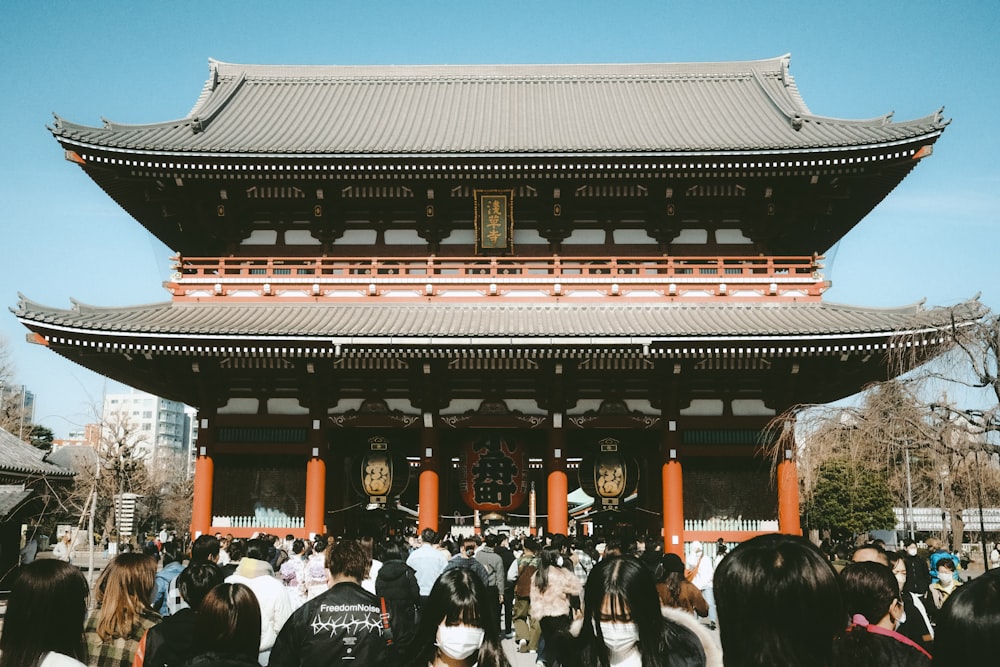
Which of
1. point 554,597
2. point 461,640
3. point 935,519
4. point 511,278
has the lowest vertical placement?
point 935,519

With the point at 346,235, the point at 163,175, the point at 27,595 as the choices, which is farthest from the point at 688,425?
the point at 27,595

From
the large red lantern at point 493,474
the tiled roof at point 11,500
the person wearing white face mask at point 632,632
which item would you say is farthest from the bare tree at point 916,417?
the tiled roof at point 11,500

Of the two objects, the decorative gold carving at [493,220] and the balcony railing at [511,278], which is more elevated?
the decorative gold carving at [493,220]

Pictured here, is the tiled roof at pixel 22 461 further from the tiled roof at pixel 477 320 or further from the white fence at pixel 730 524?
the white fence at pixel 730 524

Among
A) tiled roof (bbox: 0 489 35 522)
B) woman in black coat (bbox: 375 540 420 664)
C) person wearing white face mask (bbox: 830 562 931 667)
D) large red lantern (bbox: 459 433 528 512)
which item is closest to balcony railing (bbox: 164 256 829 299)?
large red lantern (bbox: 459 433 528 512)

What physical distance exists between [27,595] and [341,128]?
19.0 metres

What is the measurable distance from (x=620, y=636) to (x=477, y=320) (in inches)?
534

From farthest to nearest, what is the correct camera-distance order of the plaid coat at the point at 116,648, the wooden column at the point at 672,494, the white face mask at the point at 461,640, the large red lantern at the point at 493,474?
the large red lantern at the point at 493,474 → the wooden column at the point at 672,494 → the plaid coat at the point at 116,648 → the white face mask at the point at 461,640

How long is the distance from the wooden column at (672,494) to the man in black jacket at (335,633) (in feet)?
42.5

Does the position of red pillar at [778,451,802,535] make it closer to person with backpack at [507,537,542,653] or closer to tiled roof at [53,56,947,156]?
tiled roof at [53,56,947,156]

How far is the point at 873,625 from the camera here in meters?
4.21

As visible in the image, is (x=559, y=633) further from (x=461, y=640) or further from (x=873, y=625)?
(x=873, y=625)

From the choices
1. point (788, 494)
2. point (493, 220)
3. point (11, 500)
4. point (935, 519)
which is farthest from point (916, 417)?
point (935, 519)

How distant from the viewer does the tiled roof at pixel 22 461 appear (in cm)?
2031
